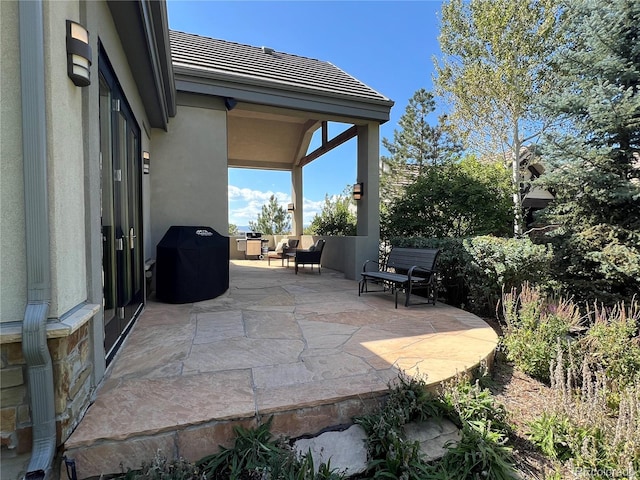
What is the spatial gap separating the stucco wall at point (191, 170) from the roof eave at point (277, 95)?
→ 32 cm

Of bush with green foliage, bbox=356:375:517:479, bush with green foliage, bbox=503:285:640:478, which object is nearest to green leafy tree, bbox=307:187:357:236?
bush with green foliage, bbox=503:285:640:478

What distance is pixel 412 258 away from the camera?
545 cm

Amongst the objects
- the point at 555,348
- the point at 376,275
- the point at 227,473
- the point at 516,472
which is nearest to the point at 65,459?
the point at 227,473

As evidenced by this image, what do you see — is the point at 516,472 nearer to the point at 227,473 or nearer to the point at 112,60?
the point at 227,473

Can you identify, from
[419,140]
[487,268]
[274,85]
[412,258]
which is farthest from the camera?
[419,140]

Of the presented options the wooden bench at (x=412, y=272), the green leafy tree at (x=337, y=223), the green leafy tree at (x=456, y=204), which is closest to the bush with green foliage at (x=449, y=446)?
the wooden bench at (x=412, y=272)

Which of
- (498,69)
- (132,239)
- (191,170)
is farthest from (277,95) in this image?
(498,69)

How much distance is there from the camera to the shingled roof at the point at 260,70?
5855 mm

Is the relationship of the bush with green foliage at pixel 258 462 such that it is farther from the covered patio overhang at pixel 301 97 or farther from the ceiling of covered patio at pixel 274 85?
the ceiling of covered patio at pixel 274 85

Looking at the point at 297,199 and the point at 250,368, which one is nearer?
the point at 250,368

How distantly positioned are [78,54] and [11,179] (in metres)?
0.85

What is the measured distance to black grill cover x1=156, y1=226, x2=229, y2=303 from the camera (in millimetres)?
4727

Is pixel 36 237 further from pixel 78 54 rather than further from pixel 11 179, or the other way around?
pixel 78 54

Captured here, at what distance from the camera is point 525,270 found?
14.9 feet
